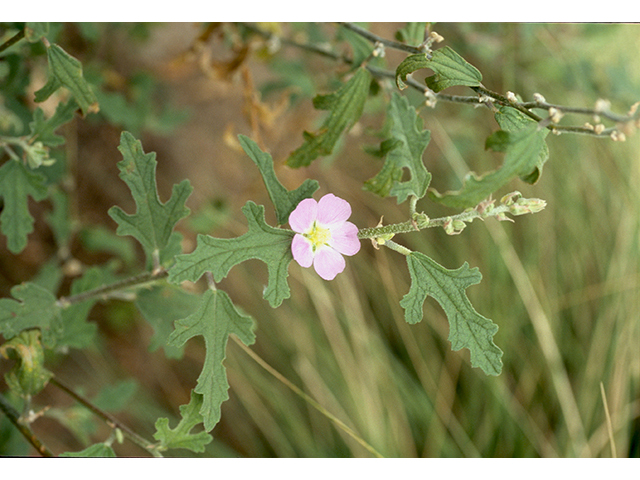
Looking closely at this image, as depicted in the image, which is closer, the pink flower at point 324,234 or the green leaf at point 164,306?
the pink flower at point 324,234

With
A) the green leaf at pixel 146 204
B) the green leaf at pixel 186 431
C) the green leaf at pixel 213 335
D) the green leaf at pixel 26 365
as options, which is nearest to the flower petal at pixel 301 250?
the green leaf at pixel 213 335

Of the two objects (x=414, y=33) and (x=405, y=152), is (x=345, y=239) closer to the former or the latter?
(x=405, y=152)

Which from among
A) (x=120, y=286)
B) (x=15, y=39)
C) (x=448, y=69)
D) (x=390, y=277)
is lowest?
(x=390, y=277)

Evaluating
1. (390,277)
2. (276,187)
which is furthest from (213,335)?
(390,277)

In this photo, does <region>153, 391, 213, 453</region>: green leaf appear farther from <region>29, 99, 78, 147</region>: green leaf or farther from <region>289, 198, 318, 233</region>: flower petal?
<region>29, 99, 78, 147</region>: green leaf

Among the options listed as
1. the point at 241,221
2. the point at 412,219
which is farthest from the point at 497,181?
the point at 241,221

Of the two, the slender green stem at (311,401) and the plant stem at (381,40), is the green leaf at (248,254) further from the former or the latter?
the plant stem at (381,40)

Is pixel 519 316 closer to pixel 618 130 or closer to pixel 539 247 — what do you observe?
pixel 539 247

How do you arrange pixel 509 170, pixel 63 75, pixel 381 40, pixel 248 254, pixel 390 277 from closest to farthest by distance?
pixel 509 170 < pixel 248 254 < pixel 63 75 < pixel 381 40 < pixel 390 277
